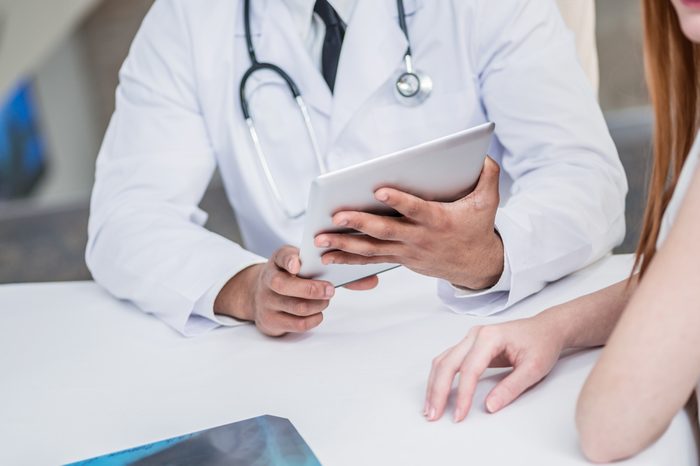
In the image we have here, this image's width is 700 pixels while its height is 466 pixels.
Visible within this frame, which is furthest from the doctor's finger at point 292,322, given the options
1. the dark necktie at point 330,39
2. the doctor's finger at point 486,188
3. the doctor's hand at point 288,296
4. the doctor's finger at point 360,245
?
the dark necktie at point 330,39

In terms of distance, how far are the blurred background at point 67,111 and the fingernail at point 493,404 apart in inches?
115

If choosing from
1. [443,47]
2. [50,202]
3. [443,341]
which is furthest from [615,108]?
[443,341]

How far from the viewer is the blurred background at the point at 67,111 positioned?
4105mm

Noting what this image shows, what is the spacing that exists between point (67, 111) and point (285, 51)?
13.7 feet

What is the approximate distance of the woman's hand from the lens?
708 millimetres

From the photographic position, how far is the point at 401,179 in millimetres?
825

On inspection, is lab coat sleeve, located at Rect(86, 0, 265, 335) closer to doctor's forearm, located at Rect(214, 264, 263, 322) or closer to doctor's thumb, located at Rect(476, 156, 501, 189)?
doctor's forearm, located at Rect(214, 264, 263, 322)

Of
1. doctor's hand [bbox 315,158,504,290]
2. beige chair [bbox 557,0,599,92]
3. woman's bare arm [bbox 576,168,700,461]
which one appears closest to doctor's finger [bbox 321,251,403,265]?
doctor's hand [bbox 315,158,504,290]

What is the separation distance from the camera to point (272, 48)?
134cm

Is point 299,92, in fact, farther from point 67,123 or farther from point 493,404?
point 67,123

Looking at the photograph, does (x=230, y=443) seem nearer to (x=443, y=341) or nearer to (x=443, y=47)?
(x=443, y=341)

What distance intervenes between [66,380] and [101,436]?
17 centimetres

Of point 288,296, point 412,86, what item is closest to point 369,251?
point 288,296

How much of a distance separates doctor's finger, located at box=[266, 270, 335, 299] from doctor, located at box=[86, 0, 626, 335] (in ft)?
0.14
